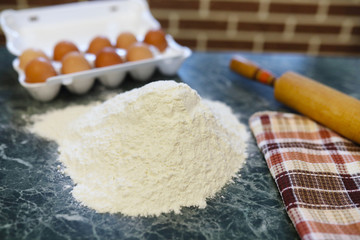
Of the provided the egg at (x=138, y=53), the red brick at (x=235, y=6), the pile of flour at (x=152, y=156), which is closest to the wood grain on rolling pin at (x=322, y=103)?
the pile of flour at (x=152, y=156)

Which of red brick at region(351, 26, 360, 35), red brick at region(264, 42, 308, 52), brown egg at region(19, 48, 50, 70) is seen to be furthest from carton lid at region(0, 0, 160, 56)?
red brick at region(351, 26, 360, 35)

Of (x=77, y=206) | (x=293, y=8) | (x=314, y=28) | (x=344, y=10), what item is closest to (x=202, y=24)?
(x=293, y=8)

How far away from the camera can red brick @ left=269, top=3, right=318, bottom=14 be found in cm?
197

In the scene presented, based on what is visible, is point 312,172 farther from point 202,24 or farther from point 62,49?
point 202,24

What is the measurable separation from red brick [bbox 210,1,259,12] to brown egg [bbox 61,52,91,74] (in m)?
1.08

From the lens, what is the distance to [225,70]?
4.38 feet

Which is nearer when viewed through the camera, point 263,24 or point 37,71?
point 37,71

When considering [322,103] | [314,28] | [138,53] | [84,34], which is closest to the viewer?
[322,103]

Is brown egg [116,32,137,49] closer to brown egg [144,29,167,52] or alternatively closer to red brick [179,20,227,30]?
brown egg [144,29,167,52]

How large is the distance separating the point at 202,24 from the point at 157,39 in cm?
87

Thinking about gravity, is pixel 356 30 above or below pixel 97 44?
below

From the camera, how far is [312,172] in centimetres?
82

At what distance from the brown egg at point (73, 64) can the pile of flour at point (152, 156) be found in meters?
0.25

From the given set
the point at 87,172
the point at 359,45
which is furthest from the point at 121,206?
the point at 359,45
